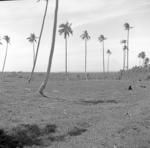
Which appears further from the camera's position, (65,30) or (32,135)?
(65,30)

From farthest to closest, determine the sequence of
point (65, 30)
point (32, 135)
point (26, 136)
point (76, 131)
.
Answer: point (65, 30)
point (76, 131)
point (32, 135)
point (26, 136)

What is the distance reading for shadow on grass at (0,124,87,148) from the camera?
→ 14.7m

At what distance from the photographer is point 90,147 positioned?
13.9 m

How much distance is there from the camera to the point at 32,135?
633 inches

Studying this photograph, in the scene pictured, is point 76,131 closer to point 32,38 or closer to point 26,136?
point 26,136

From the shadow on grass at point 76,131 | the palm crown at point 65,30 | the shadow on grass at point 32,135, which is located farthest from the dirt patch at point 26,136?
the palm crown at point 65,30

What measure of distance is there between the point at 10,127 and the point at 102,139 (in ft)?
19.5

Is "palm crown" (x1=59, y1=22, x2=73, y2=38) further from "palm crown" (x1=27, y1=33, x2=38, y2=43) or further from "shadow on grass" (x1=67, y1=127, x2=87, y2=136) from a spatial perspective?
"shadow on grass" (x1=67, y1=127, x2=87, y2=136)

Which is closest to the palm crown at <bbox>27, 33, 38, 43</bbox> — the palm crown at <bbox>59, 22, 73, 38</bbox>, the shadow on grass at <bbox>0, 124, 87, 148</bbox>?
the palm crown at <bbox>59, 22, 73, 38</bbox>

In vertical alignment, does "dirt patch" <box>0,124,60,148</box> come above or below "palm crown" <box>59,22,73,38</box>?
below

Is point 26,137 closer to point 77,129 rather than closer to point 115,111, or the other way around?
point 77,129

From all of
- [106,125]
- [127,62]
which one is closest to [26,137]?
[106,125]

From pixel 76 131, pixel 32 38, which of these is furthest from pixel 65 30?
pixel 76 131

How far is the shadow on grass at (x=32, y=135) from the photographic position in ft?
48.3
